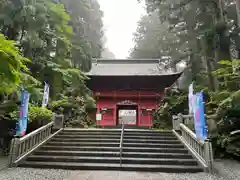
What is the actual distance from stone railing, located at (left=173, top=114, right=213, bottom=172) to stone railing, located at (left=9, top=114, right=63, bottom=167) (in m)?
4.85

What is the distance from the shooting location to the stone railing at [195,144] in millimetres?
5004

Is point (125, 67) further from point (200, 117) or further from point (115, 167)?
point (115, 167)

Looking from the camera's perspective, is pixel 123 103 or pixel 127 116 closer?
pixel 123 103

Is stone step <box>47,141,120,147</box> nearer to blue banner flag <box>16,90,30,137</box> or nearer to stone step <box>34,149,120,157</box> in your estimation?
Answer: stone step <box>34,149,120,157</box>

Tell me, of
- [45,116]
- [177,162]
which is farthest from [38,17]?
→ [177,162]

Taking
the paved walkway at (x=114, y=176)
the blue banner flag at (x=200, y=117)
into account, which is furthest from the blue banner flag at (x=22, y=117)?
the blue banner flag at (x=200, y=117)

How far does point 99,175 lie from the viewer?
4.62 metres

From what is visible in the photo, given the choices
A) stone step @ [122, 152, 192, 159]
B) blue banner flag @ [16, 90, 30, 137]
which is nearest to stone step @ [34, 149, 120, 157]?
stone step @ [122, 152, 192, 159]

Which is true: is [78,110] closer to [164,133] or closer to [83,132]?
[83,132]

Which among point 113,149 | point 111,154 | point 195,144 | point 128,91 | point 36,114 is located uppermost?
point 128,91

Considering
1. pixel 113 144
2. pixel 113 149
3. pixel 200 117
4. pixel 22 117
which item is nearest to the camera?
pixel 200 117

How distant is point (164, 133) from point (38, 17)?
705cm

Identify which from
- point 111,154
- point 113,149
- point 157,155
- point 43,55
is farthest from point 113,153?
point 43,55

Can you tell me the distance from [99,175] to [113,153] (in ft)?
4.61
